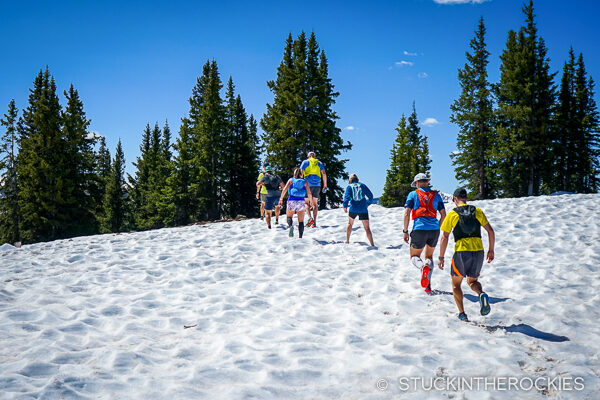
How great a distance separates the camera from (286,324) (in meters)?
5.22

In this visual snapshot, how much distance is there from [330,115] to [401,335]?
2568cm

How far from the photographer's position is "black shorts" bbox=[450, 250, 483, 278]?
17.3ft

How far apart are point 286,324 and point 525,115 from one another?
31.0 meters

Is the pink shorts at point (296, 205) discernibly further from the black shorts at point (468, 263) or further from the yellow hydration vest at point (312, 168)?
the black shorts at point (468, 263)

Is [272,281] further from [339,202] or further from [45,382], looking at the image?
[339,202]

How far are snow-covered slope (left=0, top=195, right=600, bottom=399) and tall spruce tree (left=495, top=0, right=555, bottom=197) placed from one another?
22070 millimetres

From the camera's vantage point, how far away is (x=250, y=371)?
12.6ft

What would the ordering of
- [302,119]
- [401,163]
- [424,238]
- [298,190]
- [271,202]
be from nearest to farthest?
[424,238], [298,190], [271,202], [302,119], [401,163]

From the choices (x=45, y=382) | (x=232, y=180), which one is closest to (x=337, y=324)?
(x=45, y=382)

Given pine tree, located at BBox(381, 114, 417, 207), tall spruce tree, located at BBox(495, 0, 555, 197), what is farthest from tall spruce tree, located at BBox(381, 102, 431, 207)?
tall spruce tree, located at BBox(495, 0, 555, 197)

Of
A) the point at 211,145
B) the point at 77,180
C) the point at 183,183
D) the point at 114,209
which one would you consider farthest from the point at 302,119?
the point at 114,209

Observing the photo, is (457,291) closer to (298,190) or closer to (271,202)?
(298,190)

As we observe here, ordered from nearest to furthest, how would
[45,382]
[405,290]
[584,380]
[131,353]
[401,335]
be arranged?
1. [45,382]
2. [584,380]
3. [131,353]
4. [401,335]
5. [405,290]

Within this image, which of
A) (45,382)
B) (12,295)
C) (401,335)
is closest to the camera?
(45,382)
